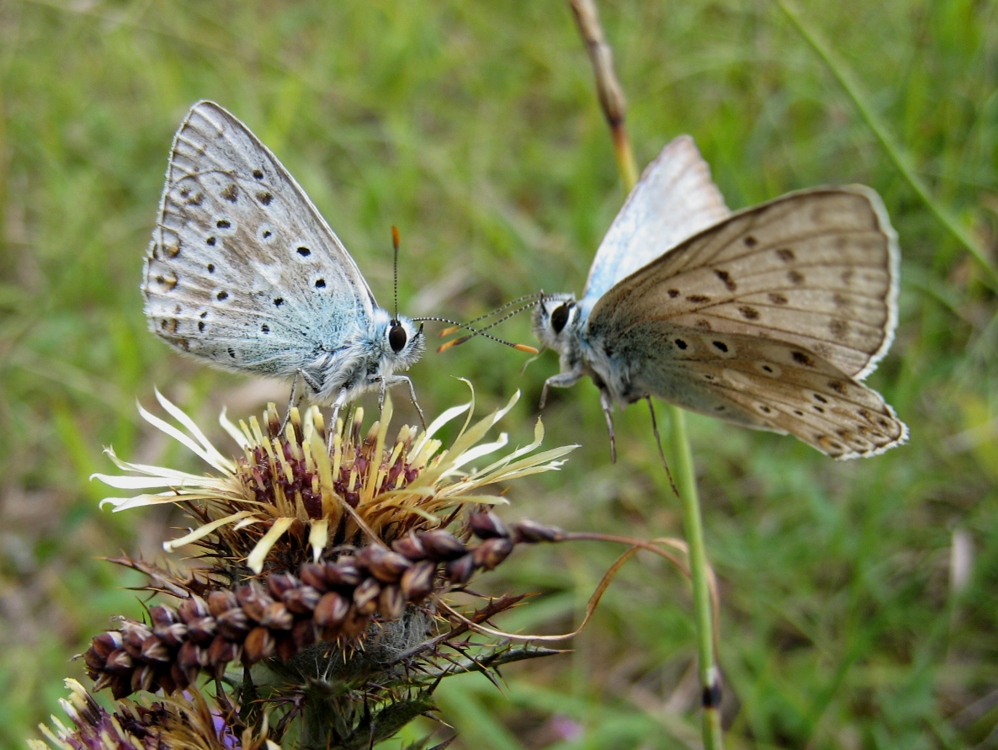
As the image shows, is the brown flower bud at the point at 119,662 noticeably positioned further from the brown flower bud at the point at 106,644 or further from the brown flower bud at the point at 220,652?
the brown flower bud at the point at 220,652

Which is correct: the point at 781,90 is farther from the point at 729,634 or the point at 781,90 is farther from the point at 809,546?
the point at 729,634

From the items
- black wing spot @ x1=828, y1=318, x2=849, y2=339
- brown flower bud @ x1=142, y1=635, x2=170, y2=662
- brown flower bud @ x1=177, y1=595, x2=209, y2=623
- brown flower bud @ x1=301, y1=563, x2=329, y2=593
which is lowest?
black wing spot @ x1=828, y1=318, x2=849, y2=339

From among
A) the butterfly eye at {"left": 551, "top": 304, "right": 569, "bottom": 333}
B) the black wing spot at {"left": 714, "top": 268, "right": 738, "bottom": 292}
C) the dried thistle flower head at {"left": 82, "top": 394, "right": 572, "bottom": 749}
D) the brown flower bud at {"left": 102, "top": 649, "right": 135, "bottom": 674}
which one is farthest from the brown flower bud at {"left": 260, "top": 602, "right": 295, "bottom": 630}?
the butterfly eye at {"left": 551, "top": 304, "right": 569, "bottom": 333}

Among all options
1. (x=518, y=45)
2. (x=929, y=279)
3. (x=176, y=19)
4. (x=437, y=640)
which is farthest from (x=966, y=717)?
(x=176, y=19)

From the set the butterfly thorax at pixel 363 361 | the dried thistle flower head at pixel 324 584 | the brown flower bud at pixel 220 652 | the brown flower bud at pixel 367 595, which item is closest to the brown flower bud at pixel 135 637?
the dried thistle flower head at pixel 324 584

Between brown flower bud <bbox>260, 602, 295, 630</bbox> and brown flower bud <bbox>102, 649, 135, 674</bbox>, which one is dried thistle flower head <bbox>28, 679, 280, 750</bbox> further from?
brown flower bud <bbox>260, 602, 295, 630</bbox>

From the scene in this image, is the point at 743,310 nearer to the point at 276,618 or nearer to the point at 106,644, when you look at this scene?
the point at 276,618
